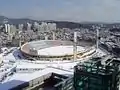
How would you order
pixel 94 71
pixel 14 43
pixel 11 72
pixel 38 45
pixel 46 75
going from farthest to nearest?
1. pixel 14 43
2. pixel 38 45
3. pixel 11 72
4. pixel 46 75
5. pixel 94 71

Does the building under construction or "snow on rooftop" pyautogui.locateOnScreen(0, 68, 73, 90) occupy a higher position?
the building under construction

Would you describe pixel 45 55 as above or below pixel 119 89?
below

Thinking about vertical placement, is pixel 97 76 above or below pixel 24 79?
above

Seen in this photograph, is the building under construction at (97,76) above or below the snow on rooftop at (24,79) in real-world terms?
above

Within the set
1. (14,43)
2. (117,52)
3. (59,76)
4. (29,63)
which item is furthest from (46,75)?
(14,43)

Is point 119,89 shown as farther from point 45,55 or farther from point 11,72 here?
point 45,55

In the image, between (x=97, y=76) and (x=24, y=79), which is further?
(x=24, y=79)

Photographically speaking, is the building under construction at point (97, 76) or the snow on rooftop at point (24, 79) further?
the snow on rooftop at point (24, 79)

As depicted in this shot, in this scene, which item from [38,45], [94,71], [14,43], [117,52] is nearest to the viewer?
[94,71]
